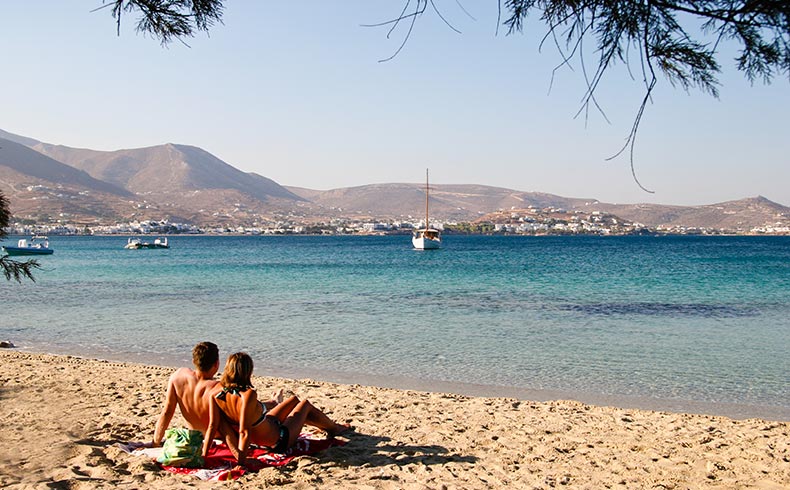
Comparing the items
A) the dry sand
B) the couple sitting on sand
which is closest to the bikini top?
the couple sitting on sand

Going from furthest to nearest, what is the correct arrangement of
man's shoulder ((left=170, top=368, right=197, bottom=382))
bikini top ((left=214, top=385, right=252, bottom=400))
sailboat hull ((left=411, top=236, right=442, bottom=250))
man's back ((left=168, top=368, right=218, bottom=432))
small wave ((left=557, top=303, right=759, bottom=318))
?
sailboat hull ((left=411, top=236, right=442, bottom=250)) → small wave ((left=557, top=303, right=759, bottom=318)) → man's shoulder ((left=170, top=368, right=197, bottom=382)) → man's back ((left=168, top=368, right=218, bottom=432)) → bikini top ((left=214, top=385, right=252, bottom=400))

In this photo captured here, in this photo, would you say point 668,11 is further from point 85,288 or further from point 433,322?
point 85,288

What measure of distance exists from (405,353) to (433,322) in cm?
440

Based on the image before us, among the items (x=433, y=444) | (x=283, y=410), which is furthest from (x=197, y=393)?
(x=433, y=444)

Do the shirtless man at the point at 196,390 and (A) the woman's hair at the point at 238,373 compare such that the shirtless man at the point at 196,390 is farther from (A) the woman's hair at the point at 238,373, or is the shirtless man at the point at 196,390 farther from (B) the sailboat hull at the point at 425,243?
(B) the sailboat hull at the point at 425,243

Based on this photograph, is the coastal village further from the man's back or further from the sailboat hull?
the man's back

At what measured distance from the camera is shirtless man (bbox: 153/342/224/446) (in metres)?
5.63

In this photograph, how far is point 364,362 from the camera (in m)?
12.1

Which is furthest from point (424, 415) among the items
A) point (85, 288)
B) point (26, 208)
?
point (26, 208)

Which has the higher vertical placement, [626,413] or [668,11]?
[668,11]

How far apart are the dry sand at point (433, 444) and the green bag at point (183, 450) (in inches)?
4.8

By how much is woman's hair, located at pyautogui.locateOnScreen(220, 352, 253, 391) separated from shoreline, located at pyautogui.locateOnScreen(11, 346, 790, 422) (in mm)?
4635

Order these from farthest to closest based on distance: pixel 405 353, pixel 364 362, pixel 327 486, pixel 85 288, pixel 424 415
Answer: pixel 85 288
pixel 405 353
pixel 364 362
pixel 424 415
pixel 327 486

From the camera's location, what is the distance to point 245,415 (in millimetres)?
5477
